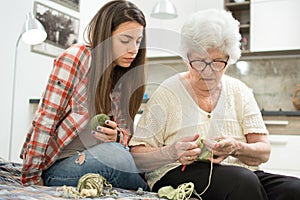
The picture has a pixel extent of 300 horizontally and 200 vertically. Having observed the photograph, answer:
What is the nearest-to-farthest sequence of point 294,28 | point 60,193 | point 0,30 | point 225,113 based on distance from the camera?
1. point 60,193
2. point 225,113
3. point 0,30
4. point 294,28

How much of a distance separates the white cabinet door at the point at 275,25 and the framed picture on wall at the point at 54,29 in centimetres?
147

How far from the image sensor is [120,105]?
4.70 feet

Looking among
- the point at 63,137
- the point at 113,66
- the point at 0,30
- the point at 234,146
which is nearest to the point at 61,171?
the point at 63,137

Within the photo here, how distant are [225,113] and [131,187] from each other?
0.42 meters

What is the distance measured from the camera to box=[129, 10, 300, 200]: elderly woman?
3.96ft

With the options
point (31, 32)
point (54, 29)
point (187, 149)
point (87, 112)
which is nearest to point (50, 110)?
point (87, 112)

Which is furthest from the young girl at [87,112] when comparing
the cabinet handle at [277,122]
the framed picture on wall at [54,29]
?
the framed picture on wall at [54,29]

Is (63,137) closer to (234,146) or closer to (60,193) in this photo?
(60,193)

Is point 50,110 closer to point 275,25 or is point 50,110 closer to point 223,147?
point 223,147

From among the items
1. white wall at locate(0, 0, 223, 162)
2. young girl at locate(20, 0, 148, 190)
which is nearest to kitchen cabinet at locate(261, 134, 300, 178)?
young girl at locate(20, 0, 148, 190)

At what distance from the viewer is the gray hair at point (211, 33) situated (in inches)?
53.3

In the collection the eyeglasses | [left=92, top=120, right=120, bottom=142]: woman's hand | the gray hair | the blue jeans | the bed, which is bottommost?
the bed

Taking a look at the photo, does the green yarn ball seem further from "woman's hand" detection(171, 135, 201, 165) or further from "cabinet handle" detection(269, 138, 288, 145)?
"cabinet handle" detection(269, 138, 288, 145)

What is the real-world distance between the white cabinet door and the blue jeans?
2078mm
